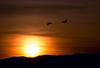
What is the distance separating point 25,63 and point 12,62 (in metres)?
0.64

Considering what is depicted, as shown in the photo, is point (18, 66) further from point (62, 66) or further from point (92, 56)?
point (92, 56)

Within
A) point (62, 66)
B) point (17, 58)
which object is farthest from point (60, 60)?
point (17, 58)

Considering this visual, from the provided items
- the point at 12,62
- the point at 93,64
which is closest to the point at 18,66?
the point at 12,62

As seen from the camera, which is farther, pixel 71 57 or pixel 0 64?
pixel 71 57

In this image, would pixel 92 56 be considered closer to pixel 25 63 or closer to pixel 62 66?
pixel 62 66

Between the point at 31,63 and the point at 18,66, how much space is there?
63cm

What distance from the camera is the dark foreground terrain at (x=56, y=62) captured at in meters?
22.1

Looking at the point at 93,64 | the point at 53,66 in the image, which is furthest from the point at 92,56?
the point at 53,66

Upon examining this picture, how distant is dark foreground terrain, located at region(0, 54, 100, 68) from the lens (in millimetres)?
22125

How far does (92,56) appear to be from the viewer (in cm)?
2292

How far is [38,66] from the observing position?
22.0 m

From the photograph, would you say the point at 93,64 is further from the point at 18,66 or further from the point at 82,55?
the point at 18,66

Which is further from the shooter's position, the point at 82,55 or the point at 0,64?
the point at 82,55

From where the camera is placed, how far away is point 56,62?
2270 centimetres
